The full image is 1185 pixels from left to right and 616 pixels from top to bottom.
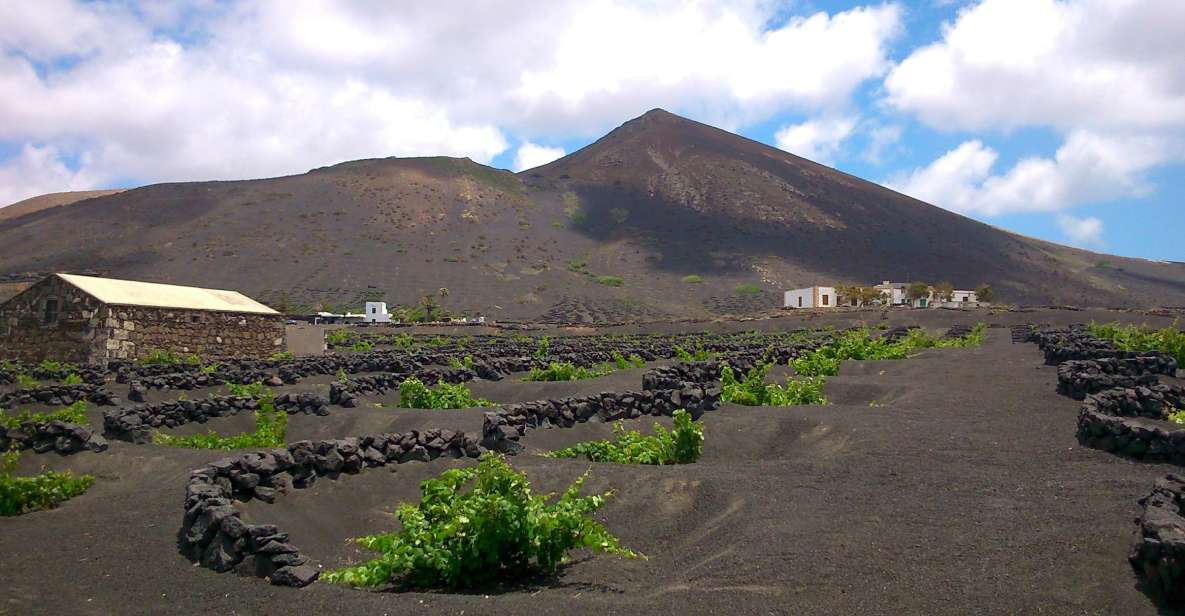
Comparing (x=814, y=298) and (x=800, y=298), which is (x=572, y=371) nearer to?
(x=814, y=298)

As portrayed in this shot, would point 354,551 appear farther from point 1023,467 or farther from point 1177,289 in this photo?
point 1177,289

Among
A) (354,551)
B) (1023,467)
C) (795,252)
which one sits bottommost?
(354,551)

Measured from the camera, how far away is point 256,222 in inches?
3639

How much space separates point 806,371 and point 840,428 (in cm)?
803

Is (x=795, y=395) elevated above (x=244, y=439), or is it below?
above

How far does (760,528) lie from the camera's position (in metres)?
7.64

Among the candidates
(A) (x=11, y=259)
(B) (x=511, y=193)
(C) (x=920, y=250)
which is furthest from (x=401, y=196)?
(C) (x=920, y=250)

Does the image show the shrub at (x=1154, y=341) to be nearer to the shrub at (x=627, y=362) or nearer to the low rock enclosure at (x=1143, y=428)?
the low rock enclosure at (x=1143, y=428)

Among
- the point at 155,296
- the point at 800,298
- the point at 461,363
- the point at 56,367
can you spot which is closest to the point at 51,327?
the point at 155,296

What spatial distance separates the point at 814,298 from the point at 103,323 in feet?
183

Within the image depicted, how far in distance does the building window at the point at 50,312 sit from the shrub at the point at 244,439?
16190mm

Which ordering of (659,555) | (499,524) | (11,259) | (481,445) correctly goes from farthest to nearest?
(11,259)
(481,445)
(659,555)
(499,524)

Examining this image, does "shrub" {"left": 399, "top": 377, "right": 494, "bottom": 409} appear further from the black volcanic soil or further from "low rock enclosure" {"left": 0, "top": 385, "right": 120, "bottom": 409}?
"low rock enclosure" {"left": 0, "top": 385, "right": 120, "bottom": 409}

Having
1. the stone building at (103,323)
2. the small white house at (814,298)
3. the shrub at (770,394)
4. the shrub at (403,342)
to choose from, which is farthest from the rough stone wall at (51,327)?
the small white house at (814,298)
